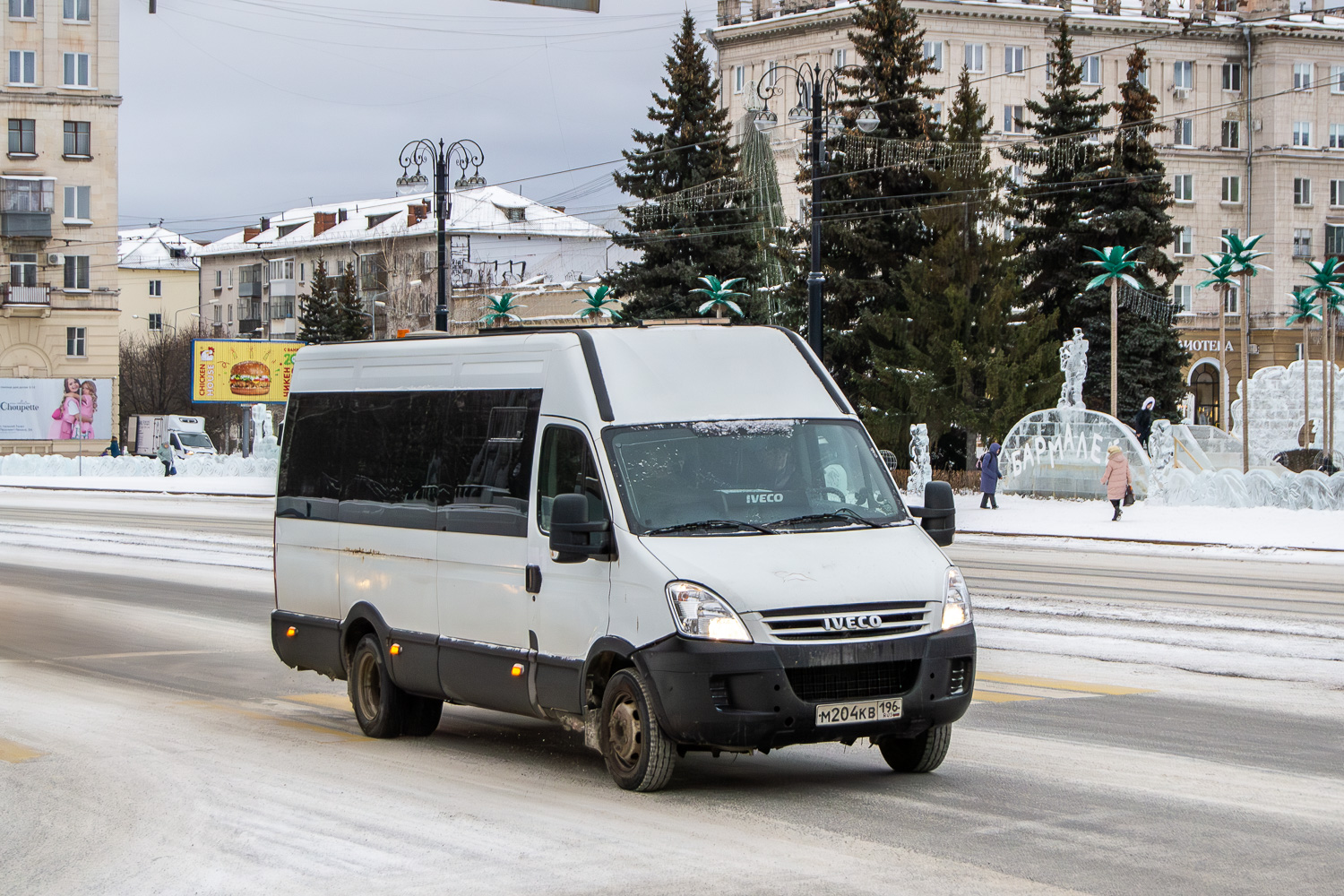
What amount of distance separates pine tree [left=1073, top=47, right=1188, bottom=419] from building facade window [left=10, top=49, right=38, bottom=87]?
52.1m

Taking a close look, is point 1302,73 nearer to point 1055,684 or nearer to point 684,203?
point 684,203

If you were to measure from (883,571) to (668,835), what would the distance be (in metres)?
1.63

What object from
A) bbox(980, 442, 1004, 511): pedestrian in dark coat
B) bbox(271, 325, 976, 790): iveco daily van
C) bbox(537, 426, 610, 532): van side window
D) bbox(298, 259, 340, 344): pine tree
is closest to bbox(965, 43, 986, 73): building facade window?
bbox(298, 259, 340, 344): pine tree

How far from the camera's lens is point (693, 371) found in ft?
28.5

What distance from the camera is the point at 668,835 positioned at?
702 centimetres

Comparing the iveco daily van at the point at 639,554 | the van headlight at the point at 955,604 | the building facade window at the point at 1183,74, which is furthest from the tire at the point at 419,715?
the building facade window at the point at 1183,74

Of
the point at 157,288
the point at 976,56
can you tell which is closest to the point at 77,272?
the point at 976,56

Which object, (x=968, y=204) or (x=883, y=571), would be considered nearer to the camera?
(x=883, y=571)

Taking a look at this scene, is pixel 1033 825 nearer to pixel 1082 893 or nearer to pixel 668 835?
pixel 1082 893

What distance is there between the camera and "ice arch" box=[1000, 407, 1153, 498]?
127 feet

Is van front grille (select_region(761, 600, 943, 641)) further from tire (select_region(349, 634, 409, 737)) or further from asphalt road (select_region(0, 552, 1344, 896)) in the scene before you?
tire (select_region(349, 634, 409, 737))

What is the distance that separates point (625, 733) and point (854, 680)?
1.17 m

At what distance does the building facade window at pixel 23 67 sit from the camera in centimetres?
7994

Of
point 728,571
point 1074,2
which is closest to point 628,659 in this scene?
point 728,571
